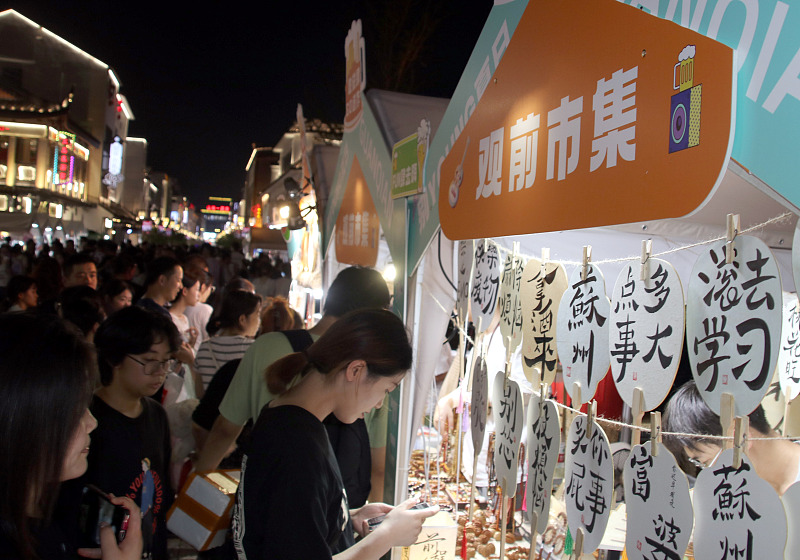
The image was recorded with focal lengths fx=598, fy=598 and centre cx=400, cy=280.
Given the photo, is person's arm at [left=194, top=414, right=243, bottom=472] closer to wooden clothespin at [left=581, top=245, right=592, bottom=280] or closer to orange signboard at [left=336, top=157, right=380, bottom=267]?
wooden clothespin at [left=581, top=245, right=592, bottom=280]

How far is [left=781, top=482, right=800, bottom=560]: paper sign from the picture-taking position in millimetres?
1177

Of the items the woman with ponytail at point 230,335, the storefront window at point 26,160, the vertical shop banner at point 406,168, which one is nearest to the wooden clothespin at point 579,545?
the vertical shop banner at point 406,168

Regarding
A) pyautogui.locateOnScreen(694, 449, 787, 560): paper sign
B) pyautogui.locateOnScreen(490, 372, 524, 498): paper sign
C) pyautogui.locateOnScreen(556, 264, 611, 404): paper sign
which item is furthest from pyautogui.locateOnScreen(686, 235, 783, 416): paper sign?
pyautogui.locateOnScreen(490, 372, 524, 498): paper sign

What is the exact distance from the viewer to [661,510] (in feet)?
4.95

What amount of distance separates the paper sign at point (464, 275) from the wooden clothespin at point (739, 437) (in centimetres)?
174

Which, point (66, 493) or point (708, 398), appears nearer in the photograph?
point (708, 398)

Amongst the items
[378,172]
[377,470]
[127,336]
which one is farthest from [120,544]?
[378,172]

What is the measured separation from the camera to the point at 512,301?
8.29 feet

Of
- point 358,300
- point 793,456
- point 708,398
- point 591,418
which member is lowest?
point 793,456

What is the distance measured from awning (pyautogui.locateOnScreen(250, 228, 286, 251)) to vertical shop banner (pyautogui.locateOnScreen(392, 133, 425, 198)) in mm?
14152

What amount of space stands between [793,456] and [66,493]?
2.47m

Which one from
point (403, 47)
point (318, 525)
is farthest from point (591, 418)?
point (403, 47)

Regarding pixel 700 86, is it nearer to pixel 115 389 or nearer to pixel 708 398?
pixel 708 398

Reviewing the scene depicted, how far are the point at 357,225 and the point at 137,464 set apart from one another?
322 cm
